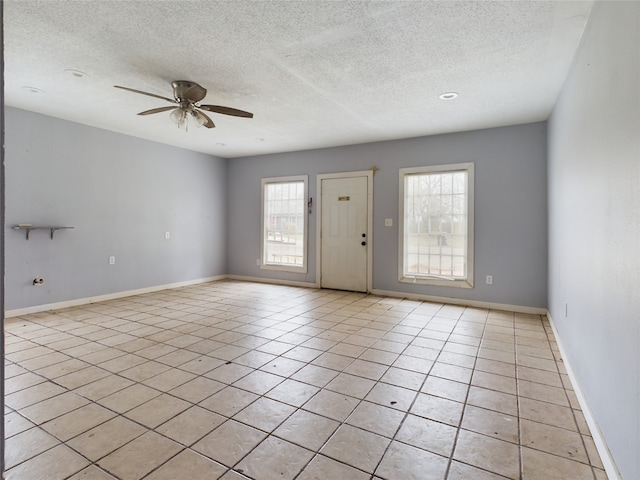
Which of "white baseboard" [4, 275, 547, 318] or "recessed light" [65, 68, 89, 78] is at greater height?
"recessed light" [65, 68, 89, 78]

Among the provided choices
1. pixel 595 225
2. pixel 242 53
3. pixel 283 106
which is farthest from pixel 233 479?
pixel 283 106

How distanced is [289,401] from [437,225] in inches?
151

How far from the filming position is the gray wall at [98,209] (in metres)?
4.37

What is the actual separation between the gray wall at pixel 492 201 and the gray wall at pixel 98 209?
2943mm

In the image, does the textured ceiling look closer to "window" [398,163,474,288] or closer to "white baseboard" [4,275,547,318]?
"window" [398,163,474,288]

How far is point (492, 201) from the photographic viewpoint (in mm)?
4914

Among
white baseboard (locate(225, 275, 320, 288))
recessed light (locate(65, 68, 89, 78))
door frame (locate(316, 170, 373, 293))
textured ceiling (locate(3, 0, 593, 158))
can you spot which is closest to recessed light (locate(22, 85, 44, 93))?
textured ceiling (locate(3, 0, 593, 158))

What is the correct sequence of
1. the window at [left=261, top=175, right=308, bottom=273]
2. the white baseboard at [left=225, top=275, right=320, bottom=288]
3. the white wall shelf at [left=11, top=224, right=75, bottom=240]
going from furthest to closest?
the window at [left=261, top=175, right=308, bottom=273] → the white baseboard at [left=225, top=275, right=320, bottom=288] → the white wall shelf at [left=11, top=224, right=75, bottom=240]

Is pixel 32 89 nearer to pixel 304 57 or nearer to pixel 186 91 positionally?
pixel 186 91

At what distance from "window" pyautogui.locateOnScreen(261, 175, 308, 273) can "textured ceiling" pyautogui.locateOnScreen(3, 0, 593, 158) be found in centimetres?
213

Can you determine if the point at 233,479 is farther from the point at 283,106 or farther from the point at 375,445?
the point at 283,106

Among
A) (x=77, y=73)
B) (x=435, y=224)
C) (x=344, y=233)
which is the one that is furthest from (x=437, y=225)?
(x=77, y=73)

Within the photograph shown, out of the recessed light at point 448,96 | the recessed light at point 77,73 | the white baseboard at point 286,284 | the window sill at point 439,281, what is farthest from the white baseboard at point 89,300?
the recessed light at point 448,96

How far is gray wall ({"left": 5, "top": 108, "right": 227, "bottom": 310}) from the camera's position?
4.37 m
